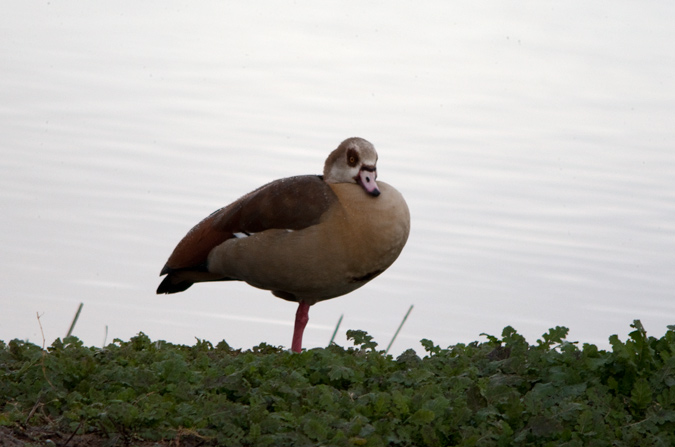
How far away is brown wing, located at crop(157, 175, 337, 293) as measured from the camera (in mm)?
6098

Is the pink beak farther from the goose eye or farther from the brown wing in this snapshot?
the brown wing

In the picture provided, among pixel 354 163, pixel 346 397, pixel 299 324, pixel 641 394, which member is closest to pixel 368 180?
pixel 354 163

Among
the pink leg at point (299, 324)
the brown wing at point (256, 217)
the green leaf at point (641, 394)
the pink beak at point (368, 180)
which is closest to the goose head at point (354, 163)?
the pink beak at point (368, 180)

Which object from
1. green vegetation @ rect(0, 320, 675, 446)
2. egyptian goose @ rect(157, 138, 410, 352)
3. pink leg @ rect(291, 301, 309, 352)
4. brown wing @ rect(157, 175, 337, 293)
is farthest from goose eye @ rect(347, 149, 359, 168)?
green vegetation @ rect(0, 320, 675, 446)

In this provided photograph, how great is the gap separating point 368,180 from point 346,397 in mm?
1947

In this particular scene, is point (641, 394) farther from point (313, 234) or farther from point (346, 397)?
point (313, 234)

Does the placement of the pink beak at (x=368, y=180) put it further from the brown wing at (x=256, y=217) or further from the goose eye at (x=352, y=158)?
the brown wing at (x=256, y=217)

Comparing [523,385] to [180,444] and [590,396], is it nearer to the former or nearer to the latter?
[590,396]

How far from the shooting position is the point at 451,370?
5188mm

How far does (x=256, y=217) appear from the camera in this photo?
624 centimetres

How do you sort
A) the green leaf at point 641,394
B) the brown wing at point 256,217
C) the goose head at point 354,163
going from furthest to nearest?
1. the goose head at point 354,163
2. the brown wing at point 256,217
3. the green leaf at point 641,394

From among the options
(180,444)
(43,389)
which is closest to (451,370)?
(180,444)

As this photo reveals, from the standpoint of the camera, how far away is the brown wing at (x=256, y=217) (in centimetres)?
610

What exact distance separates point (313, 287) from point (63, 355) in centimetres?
152
